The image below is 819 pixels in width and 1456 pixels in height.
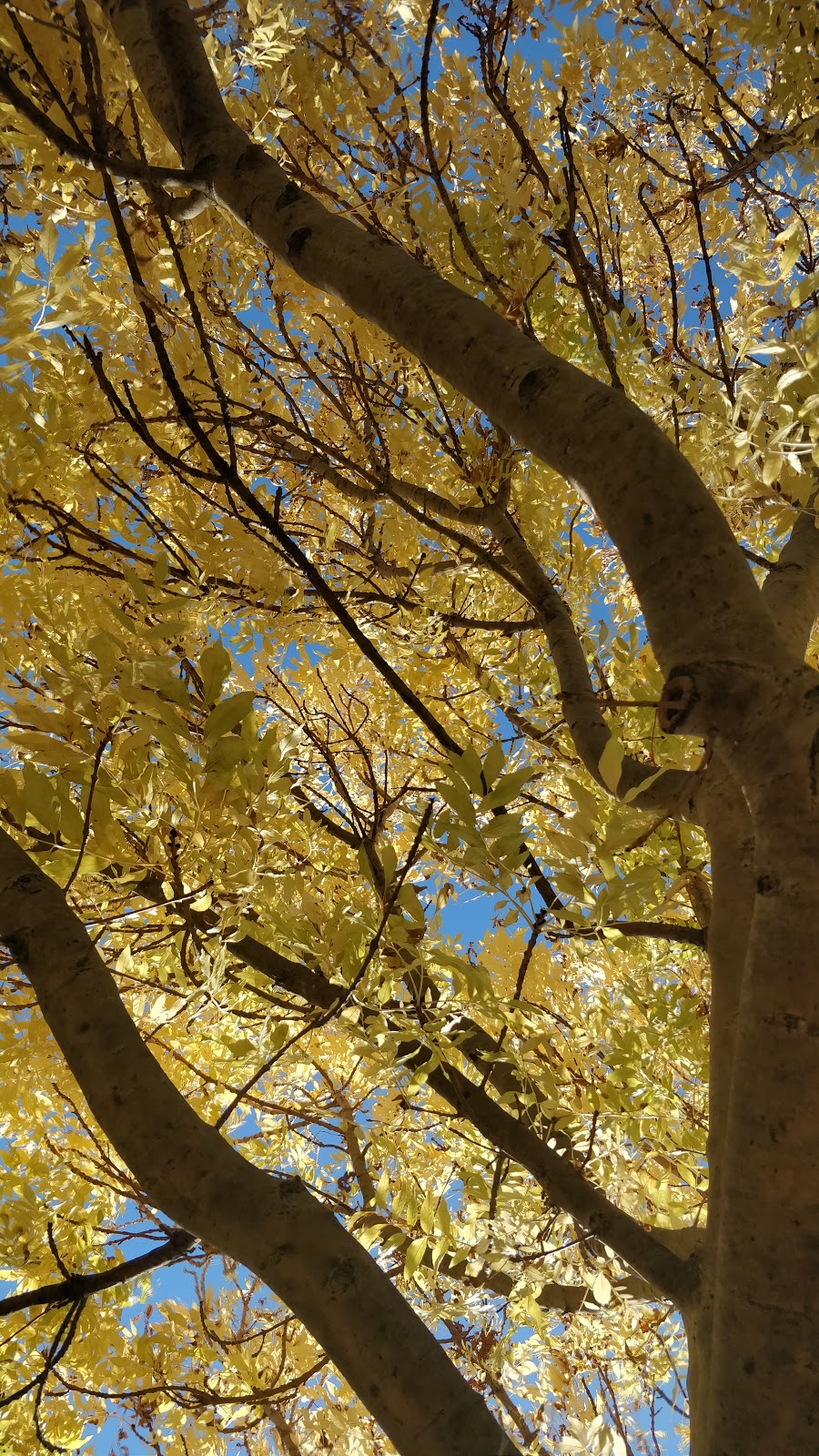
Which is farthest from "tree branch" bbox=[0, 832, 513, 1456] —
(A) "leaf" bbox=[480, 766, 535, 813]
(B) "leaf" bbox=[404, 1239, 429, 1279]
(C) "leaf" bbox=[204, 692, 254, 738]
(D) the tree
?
(B) "leaf" bbox=[404, 1239, 429, 1279]

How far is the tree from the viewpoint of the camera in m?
0.86

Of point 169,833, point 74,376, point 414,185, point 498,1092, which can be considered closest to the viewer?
point 169,833

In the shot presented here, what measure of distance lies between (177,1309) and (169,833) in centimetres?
241

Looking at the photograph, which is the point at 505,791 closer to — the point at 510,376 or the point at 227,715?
the point at 227,715

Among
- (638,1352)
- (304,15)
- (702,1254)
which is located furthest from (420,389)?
(638,1352)

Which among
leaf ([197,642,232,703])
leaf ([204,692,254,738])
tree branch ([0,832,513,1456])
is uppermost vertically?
leaf ([197,642,232,703])

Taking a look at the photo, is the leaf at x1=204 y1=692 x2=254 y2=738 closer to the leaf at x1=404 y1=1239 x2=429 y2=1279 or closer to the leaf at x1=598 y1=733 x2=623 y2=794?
the leaf at x1=598 y1=733 x2=623 y2=794

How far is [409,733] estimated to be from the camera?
9.27 feet

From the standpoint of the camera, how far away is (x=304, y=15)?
6.82 ft

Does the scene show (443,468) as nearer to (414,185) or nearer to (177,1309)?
(414,185)

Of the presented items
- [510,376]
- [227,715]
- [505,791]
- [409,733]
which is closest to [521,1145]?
[505,791]

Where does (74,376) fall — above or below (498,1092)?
above

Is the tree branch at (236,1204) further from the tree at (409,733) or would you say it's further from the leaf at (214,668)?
the leaf at (214,668)

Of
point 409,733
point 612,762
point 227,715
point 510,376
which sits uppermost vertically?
point 409,733
